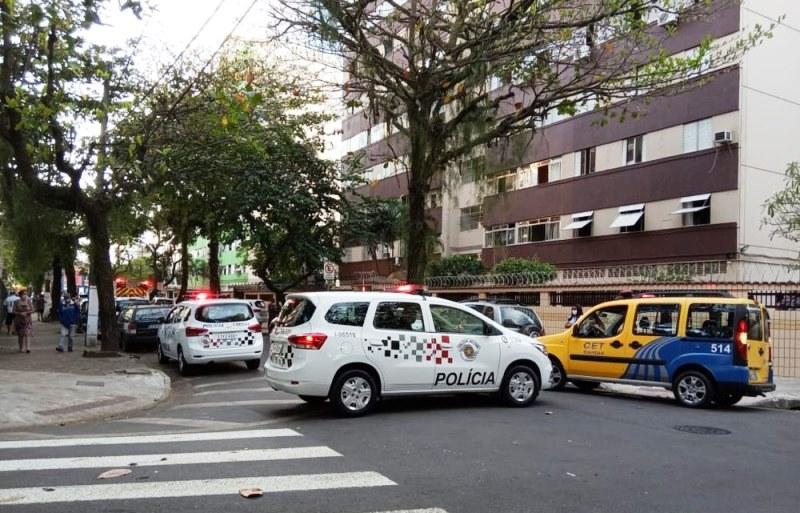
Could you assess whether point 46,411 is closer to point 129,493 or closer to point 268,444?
point 268,444

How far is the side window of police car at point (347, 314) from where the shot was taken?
9.58m

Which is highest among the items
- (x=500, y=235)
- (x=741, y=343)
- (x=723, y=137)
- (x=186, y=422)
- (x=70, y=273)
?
(x=723, y=137)

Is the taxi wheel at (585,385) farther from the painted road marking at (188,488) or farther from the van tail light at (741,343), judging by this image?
the painted road marking at (188,488)

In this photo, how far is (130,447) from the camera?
25.1 ft

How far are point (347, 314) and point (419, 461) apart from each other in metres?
3.18

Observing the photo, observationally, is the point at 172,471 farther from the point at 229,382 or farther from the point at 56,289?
the point at 56,289

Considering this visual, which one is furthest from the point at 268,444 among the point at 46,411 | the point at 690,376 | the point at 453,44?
the point at 453,44

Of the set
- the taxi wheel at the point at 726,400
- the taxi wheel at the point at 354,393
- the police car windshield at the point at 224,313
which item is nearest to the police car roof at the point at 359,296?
the taxi wheel at the point at 354,393

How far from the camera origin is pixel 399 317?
998cm

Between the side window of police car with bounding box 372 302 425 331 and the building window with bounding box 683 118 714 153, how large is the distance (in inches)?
752

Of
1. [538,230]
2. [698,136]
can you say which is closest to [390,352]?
[698,136]

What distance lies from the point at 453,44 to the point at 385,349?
8.33m

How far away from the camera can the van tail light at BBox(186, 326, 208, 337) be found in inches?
595

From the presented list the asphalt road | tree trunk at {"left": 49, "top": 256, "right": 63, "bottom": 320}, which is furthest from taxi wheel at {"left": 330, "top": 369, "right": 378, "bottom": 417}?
tree trunk at {"left": 49, "top": 256, "right": 63, "bottom": 320}
